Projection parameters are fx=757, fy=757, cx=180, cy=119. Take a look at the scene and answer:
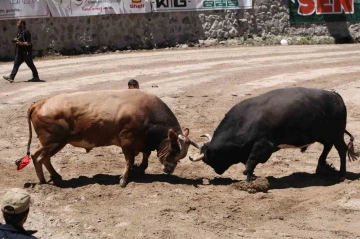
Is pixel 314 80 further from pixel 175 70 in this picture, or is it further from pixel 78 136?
pixel 78 136

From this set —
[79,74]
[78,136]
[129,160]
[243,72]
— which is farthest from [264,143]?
[79,74]

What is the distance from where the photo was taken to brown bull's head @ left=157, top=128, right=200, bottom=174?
467 inches

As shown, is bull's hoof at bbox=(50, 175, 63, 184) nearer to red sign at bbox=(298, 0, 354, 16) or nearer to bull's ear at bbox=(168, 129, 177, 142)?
bull's ear at bbox=(168, 129, 177, 142)

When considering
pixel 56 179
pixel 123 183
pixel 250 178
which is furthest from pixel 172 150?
pixel 56 179

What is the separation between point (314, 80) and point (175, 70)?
4.67 meters

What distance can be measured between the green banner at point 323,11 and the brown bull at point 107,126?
1973 centimetres

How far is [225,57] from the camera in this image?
26.1m

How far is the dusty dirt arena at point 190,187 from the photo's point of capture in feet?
32.0

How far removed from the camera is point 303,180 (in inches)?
479

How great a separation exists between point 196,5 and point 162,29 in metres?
1.67

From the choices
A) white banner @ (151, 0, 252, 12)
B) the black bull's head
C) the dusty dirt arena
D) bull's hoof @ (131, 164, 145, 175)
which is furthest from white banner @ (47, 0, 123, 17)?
the black bull's head

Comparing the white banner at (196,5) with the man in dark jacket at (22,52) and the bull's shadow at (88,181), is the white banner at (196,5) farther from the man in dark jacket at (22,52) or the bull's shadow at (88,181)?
the bull's shadow at (88,181)

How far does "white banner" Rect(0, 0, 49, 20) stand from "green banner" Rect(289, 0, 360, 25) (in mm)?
9971

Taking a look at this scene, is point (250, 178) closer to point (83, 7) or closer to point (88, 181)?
point (88, 181)
